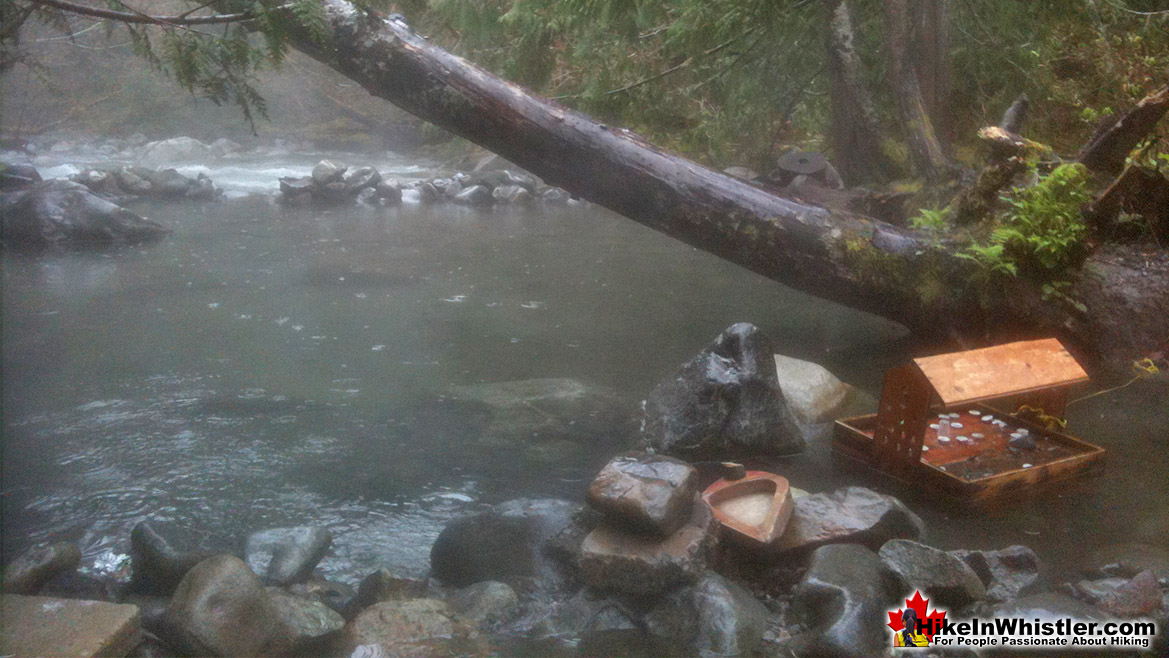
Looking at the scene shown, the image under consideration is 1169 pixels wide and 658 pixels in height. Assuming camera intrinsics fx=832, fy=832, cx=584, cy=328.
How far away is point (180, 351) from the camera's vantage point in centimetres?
609

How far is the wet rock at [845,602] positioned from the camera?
2.77m

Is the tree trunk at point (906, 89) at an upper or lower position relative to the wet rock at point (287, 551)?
upper

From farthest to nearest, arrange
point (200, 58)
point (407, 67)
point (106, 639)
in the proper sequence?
1. point (407, 67)
2. point (200, 58)
3. point (106, 639)

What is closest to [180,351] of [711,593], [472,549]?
[472,549]

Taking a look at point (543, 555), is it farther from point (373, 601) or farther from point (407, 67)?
point (407, 67)

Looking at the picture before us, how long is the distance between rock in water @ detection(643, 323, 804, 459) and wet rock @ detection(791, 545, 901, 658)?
1.37m

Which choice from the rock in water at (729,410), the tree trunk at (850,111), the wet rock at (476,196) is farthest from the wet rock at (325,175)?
the rock in water at (729,410)

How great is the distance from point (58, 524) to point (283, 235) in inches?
300

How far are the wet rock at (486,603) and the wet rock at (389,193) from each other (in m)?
11.7

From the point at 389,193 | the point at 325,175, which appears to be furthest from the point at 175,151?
the point at 389,193

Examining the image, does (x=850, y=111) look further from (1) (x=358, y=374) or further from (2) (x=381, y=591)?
(2) (x=381, y=591)

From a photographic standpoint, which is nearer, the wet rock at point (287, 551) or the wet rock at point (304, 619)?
the wet rock at point (304, 619)

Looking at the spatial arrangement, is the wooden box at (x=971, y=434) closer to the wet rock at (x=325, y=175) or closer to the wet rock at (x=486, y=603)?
the wet rock at (x=486, y=603)

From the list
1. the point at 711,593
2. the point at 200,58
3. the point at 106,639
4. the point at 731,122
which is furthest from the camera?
the point at 731,122
